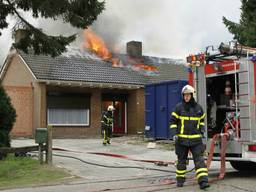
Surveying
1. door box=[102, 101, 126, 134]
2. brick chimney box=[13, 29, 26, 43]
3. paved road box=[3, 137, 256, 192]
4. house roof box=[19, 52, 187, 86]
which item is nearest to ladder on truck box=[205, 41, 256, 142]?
paved road box=[3, 137, 256, 192]

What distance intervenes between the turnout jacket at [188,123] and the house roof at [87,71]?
15151 millimetres

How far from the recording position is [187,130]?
8617mm

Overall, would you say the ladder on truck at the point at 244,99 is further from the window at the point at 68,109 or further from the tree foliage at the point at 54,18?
the window at the point at 68,109

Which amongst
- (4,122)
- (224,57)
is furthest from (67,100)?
(224,57)

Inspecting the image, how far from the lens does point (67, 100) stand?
2530 centimetres

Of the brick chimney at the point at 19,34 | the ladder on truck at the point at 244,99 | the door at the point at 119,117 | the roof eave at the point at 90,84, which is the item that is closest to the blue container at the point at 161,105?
the roof eave at the point at 90,84

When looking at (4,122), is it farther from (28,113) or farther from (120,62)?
(120,62)

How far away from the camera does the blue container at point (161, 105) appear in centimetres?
1852

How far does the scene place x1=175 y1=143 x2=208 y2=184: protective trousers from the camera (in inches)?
328

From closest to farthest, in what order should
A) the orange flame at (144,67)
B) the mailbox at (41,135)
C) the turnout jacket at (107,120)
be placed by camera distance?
1. the mailbox at (41,135)
2. the turnout jacket at (107,120)
3. the orange flame at (144,67)

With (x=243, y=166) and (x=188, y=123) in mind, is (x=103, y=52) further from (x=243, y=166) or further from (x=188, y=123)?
(x=188, y=123)

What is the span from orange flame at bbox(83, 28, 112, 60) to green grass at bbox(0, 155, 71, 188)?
36.9 ft

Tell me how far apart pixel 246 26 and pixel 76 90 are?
361 inches

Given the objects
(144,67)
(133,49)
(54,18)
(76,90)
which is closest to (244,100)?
(54,18)
